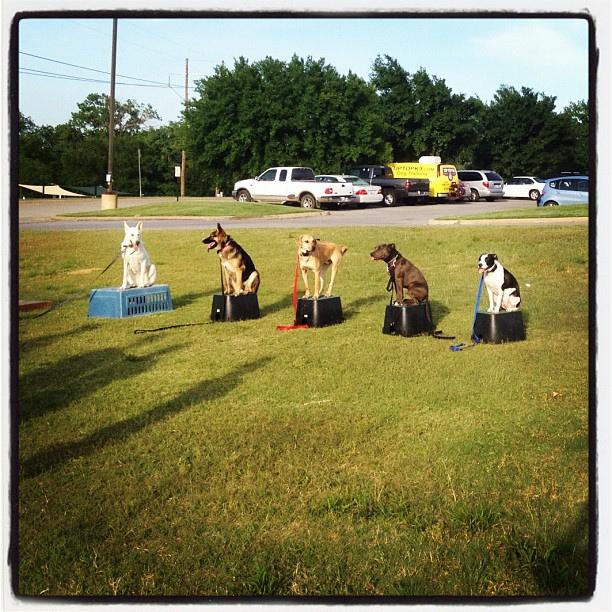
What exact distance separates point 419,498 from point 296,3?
151 centimetres

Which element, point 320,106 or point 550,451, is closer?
point 550,451

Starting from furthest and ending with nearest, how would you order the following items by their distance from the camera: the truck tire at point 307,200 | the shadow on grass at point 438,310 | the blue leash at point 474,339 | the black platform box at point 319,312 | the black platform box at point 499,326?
the black platform box at point 319,312
the shadow on grass at point 438,310
the black platform box at point 499,326
the blue leash at point 474,339
the truck tire at point 307,200

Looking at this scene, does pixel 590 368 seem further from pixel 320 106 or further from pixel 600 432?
pixel 320 106

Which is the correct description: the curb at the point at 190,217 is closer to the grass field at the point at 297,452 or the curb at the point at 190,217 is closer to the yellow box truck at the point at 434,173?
the grass field at the point at 297,452

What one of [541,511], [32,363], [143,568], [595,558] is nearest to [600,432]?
[595,558]

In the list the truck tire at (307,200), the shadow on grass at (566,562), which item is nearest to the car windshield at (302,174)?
the truck tire at (307,200)

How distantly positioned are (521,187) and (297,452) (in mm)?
1413

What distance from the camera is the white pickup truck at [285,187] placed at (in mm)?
3123

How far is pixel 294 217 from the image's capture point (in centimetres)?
378

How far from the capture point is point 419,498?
2441 millimetres

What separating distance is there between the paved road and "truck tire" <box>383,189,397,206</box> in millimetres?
138

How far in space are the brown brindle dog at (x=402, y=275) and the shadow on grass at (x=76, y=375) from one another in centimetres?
213

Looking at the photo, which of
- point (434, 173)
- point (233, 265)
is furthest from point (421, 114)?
point (233, 265)

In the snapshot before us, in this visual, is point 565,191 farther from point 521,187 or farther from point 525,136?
point 521,187
